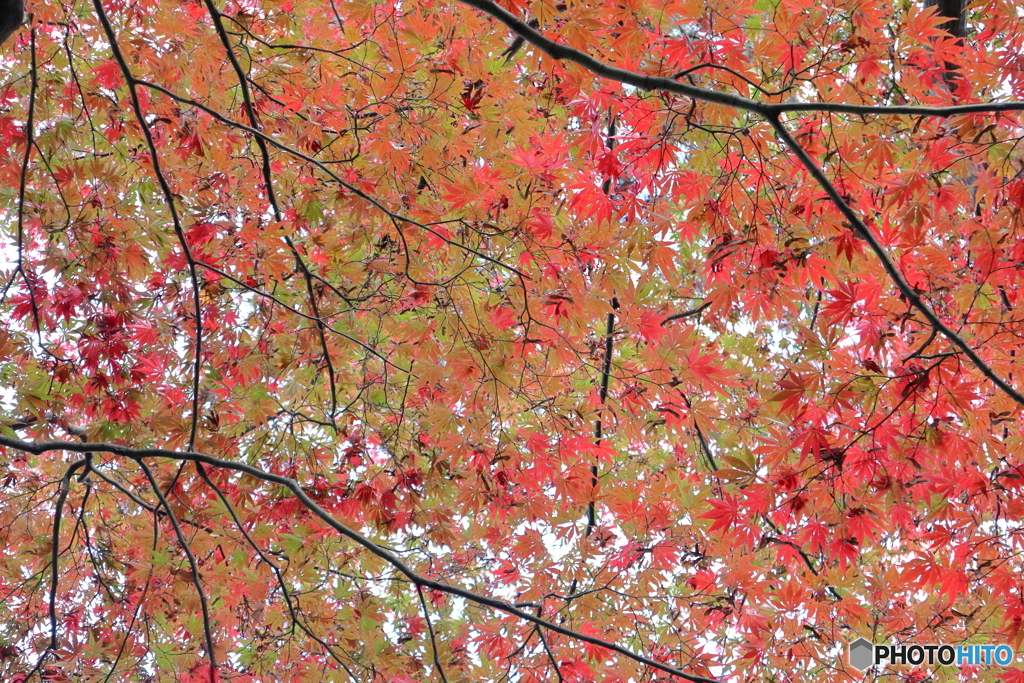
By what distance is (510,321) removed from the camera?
3.02 meters

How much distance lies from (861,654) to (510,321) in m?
2.53

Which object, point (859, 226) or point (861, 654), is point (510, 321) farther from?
point (861, 654)

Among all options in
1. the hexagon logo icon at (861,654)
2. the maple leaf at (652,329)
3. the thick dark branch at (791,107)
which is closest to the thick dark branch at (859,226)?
the thick dark branch at (791,107)

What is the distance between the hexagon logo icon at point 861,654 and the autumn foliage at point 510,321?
0.30 ft

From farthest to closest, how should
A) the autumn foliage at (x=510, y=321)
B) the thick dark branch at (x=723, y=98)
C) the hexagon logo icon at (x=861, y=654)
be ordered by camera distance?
1. the hexagon logo icon at (x=861, y=654)
2. the autumn foliage at (x=510, y=321)
3. the thick dark branch at (x=723, y=98)

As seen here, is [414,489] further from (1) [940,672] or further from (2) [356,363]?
(1) [940,672]

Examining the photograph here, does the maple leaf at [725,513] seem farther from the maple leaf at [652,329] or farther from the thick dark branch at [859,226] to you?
the thick dark branch at [859,226]

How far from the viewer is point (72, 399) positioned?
343cm

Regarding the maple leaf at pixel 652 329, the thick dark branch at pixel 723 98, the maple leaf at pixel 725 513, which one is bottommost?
the maple leaf at pixel 725 513

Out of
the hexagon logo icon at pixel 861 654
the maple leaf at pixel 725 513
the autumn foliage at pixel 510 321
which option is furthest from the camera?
the hexagon logo icon at pixel 861 654

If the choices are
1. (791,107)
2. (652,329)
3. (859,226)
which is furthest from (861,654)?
(791,107)

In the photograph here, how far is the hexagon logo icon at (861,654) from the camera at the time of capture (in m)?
3.57

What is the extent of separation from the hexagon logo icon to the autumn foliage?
9cm

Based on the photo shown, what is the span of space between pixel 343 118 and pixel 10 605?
3151 mm
